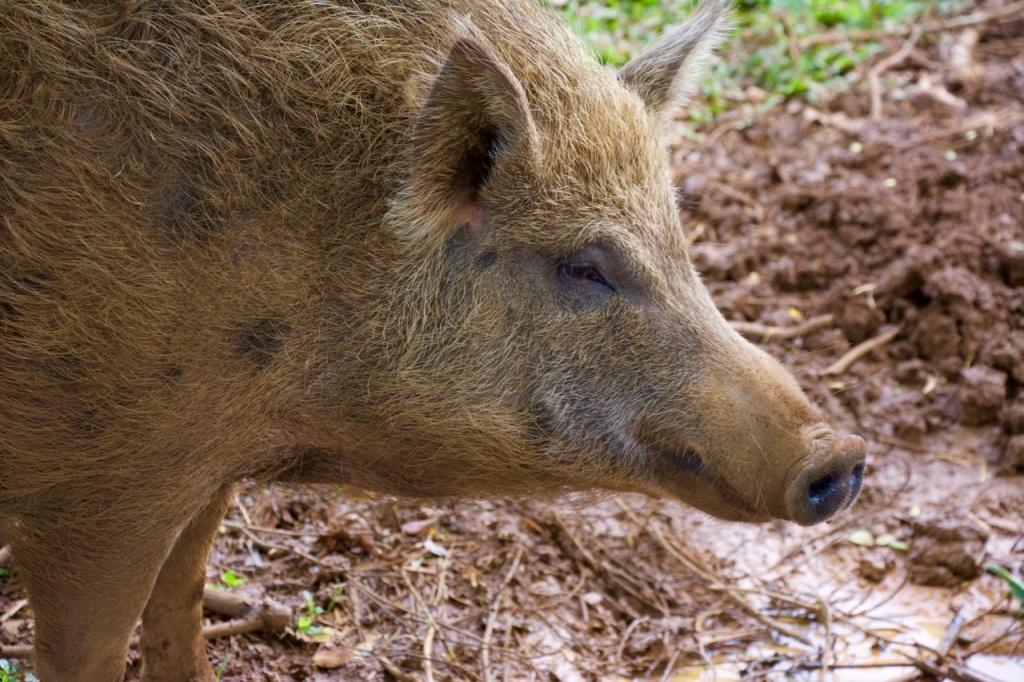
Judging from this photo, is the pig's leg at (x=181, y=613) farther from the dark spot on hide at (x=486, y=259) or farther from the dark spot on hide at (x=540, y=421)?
the dark spot on hide at (x=486, y=259)

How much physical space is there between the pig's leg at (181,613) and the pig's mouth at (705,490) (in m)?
1.60

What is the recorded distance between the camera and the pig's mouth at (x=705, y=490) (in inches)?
127

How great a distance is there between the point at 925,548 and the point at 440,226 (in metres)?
3.18

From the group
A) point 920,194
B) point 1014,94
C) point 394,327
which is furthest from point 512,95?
point 1014,94

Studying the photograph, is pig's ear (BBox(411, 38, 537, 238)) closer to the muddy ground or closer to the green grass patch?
the muddy ground

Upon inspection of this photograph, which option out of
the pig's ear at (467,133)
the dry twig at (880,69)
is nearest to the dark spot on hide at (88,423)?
the pig's ear at (467,133)

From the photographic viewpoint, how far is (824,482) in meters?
3.15

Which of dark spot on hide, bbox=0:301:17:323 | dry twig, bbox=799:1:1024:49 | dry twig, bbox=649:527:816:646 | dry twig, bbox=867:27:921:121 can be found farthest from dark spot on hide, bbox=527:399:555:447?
dry twig, bbox=799:1:1024:49

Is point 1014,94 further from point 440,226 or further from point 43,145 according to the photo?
point 43,145

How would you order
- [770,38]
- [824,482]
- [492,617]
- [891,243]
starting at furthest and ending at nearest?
[770,38]
[891,243]
[492,617]
[824,482]

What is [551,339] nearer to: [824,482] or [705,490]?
[705,490]

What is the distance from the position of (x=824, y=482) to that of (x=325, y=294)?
1.55m

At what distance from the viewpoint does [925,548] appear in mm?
5211

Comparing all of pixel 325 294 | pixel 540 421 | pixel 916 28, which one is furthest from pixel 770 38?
pixel 325 294
